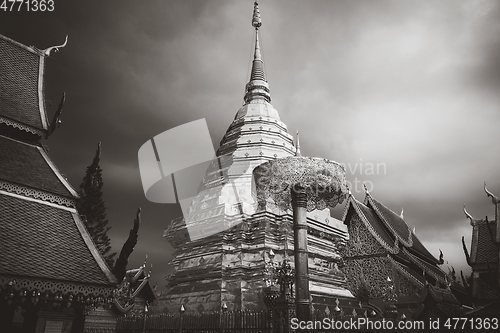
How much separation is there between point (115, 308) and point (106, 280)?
284 inches

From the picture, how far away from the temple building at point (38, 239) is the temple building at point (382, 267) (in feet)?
26.5

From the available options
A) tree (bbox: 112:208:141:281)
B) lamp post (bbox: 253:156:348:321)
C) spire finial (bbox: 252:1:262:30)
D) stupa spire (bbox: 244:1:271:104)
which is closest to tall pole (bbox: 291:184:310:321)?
lamp post (bbox: 253:156:348:321)

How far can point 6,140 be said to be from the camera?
8055 mm

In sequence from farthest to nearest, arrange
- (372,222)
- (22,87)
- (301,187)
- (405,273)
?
(372,222)
(405,273)
(22,87)
(301,187)

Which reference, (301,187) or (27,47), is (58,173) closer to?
(27,47)

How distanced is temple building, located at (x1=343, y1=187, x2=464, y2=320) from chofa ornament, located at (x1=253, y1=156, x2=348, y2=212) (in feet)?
16.9

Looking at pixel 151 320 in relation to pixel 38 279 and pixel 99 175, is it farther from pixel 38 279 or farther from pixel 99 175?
pixel 99 175

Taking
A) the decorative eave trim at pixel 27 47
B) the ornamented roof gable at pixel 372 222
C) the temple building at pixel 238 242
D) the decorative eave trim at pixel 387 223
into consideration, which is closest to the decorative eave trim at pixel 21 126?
the decorative eave trim at pixel 27 47

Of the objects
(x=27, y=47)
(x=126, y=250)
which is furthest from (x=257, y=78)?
(x=126, y=250)

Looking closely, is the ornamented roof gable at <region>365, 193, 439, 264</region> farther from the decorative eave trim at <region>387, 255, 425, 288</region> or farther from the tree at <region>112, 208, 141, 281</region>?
the tree at <region>112, 208, 141, 281</region>

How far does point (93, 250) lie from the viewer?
7.12 metres

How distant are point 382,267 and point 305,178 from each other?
29.0ft

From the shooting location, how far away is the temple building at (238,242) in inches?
441

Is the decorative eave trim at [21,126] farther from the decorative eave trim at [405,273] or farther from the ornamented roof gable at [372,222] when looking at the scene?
Answer: the decorative eave trim at [405,273]
